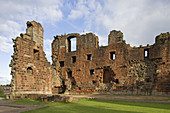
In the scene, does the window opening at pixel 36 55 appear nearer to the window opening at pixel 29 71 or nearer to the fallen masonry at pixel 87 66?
the fallen masonry at pixel 87 66

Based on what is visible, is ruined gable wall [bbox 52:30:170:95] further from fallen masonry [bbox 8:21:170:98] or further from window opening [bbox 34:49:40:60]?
window opening [bbox 34:49:40:60]

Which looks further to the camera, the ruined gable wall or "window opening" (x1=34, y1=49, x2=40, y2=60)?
"window opening" (x1=34, y1=49, x2=40, y2=60)

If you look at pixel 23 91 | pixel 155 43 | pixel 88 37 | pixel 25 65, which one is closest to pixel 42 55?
pixel 25 65

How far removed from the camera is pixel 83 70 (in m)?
16.2

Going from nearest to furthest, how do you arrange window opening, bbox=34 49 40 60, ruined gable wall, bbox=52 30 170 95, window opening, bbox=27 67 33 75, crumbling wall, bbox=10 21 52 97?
crumbling wall, bbox=10 21 52 97 → ruined gable wall, bbox=52 30 170 95 → window opening, bbox=27 67 33 75 → window opening, bbox=34 49 40 60

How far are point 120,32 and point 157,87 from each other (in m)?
6.02

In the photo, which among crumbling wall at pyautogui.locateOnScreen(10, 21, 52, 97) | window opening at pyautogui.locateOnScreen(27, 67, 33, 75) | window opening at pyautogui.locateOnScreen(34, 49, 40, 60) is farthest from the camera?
window opening at pyautogui.locateOnScreen(34, 49, 40, 60)

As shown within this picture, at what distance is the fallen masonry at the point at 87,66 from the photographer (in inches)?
476

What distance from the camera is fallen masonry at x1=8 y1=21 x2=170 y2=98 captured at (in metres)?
12.1

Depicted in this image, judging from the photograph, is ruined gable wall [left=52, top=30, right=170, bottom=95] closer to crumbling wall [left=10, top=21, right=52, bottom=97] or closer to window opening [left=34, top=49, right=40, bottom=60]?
crumbling wall [left=10, top=21, right=52, bottom=97]

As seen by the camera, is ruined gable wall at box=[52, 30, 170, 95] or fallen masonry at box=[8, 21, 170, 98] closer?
fallen masonry at box=[8, 21, 170, 98]

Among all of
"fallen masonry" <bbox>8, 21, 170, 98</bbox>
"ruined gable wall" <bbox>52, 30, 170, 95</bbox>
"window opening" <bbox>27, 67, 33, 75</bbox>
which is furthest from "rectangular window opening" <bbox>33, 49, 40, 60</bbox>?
"ruined gable wall" <bbox>52, 30, 170, 95</bbox>

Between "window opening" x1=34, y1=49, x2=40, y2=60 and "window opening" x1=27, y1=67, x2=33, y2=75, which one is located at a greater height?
"window opening" x1=34, y1=49, x2=40, y2=60

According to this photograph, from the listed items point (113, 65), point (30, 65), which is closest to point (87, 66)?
point (113, 65)
